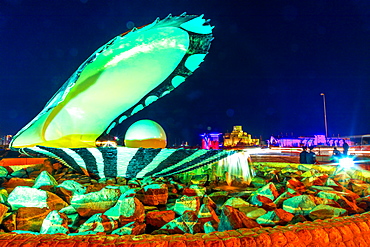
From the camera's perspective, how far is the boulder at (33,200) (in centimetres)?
247

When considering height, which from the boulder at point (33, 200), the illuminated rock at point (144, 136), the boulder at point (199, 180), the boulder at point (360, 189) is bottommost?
the boulder at point (360, 189)

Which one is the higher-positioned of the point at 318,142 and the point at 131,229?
the point at 318,142

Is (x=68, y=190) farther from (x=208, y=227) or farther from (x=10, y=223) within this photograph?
(x=208, y=227)

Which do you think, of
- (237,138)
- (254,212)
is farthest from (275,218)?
(237,138)

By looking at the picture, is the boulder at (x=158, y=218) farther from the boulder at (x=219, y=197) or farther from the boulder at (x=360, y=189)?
the boulder at (x=360, y=189)

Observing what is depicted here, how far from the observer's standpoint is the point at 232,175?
4531mm

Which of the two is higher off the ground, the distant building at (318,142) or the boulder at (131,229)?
the distant building at (318,142)

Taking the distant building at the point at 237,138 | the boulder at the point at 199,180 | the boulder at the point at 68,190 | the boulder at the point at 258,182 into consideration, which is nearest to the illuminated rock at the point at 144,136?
the boulder at the point at 199,180

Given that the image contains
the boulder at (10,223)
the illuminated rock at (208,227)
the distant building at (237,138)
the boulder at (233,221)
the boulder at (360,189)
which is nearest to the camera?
the boulder at (233,221)

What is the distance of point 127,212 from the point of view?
2.25 meters

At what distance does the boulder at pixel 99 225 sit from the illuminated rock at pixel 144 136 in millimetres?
3610

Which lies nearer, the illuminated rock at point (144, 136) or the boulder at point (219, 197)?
the boulder at point (219, 197)

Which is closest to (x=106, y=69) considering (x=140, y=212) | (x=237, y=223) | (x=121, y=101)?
(x=121, y=101)

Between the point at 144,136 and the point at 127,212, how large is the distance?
3628 millimetres
